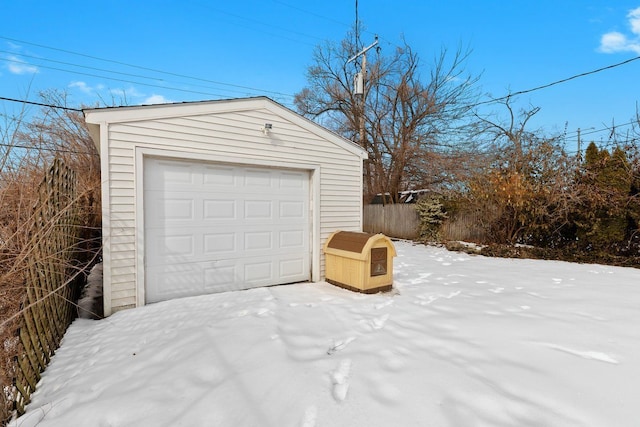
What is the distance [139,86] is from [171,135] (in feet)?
28.0

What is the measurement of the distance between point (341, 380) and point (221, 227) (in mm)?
3164

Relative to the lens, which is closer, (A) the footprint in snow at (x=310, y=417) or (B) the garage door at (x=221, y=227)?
(A) the footprint in snow at (x=310, y=417)

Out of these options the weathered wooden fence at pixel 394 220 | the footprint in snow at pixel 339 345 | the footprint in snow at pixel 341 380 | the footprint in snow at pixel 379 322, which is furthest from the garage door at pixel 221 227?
the weathered wooden fence at pixel 394 220

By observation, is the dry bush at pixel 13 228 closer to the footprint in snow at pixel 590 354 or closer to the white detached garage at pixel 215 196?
the white detached garage at pixel 215 196

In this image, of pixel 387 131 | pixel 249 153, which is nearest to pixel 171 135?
pixel 249 153

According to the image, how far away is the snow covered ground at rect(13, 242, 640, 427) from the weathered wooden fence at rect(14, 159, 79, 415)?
6.1 inches

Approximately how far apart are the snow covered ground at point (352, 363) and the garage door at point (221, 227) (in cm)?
47

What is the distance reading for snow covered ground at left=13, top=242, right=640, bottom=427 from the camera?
74.7 inches

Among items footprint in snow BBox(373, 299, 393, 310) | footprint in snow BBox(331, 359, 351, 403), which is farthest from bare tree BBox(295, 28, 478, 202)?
footprint in snow BBox(331, 359, 351, 403)

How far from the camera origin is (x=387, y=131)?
15.0 m

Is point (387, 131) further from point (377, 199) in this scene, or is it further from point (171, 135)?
point (171, 135)

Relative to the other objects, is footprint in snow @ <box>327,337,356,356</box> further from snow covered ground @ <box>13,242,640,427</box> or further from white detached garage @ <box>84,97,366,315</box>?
white detached garage @ <box>84,97,366,315</box>

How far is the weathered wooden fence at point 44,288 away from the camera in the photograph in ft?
7.29

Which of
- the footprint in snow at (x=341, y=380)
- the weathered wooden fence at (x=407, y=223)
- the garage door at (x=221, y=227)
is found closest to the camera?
the footprint in snow at (x=341, y=380)
